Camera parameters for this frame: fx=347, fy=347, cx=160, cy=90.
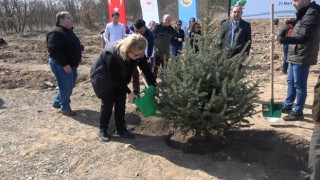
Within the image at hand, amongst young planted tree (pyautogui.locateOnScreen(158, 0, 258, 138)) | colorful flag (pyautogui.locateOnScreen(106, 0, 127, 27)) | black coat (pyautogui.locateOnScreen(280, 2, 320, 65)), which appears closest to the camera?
young planted tree (pyautogui.locateOnScreen(158, 0, 258, 138))

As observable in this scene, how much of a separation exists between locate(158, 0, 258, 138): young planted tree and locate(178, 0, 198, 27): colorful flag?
6.75 meters

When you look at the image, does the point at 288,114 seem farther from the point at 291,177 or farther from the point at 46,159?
the point at 46,159

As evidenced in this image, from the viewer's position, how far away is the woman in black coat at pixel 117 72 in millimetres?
3924

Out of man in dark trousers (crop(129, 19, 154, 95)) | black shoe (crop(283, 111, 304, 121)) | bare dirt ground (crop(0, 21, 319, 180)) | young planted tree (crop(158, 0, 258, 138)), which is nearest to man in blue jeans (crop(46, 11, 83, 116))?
bare dirt ground (crop(0, 21, 319, 180))

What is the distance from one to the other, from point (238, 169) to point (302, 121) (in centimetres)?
191

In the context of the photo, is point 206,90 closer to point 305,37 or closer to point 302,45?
point 305,37

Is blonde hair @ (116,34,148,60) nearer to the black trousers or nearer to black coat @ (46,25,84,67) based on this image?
the black trousers

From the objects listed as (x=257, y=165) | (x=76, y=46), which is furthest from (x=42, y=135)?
(x=257, y=165)

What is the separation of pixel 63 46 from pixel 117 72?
63.2 inches

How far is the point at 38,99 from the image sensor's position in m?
6.91

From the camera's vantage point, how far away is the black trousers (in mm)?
4523

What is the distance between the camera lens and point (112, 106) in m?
4.62

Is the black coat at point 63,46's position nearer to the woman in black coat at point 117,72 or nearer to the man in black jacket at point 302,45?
the woman in black coat at point 117,72

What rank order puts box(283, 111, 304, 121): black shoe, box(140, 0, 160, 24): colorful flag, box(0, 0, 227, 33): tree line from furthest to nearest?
box(0, 0, 227, 33): tree line
box(140, 0, 160, 24): colorful flag
box(283, 111, 304, 121): black shoe
